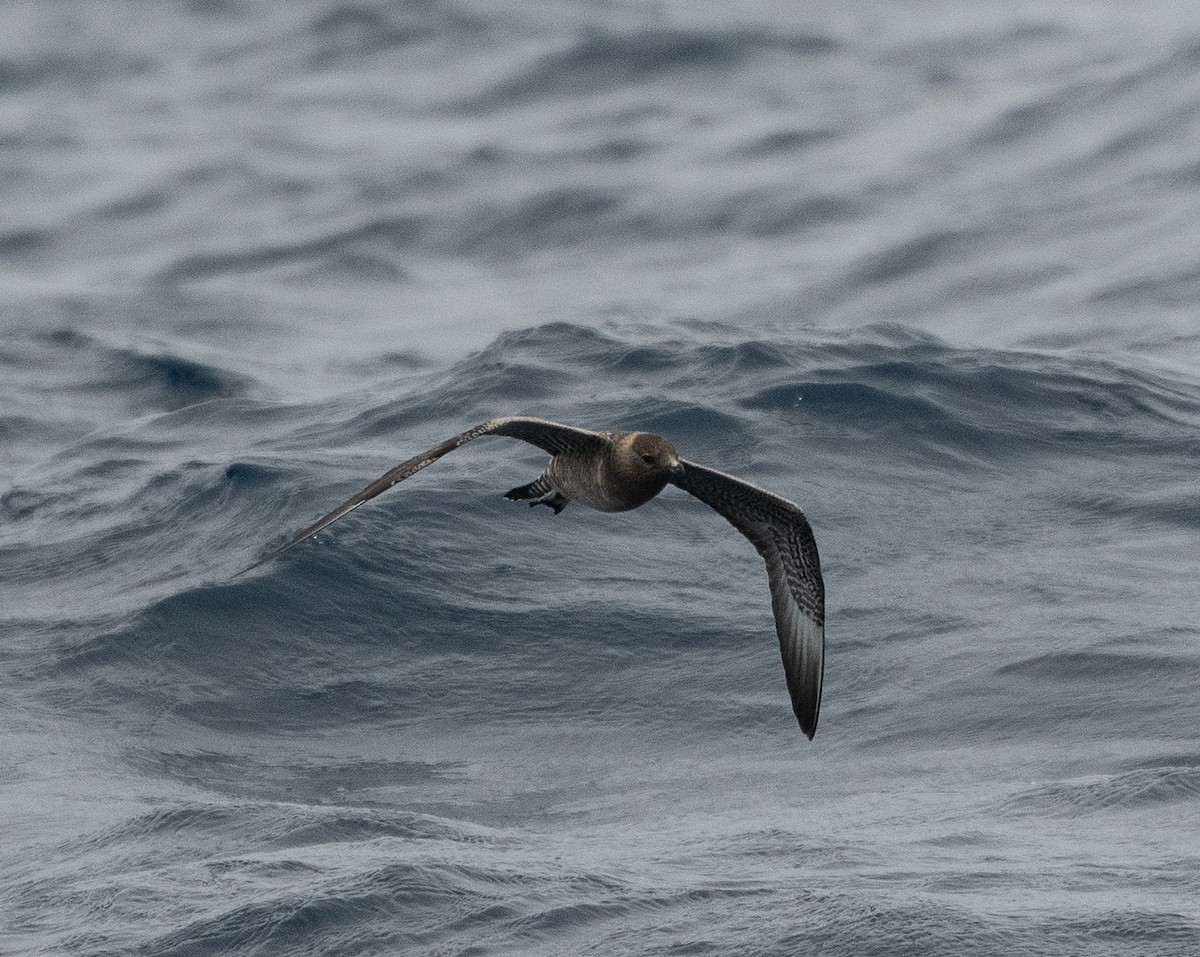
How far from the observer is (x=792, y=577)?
10844mm

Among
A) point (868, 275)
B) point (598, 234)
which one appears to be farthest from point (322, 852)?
point (598, 234)

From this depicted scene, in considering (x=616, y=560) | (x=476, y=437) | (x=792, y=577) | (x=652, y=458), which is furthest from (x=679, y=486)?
(x=616, y=560)

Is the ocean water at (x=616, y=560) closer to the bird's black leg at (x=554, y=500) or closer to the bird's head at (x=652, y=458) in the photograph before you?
the bird's black leg at (x=554, y=500)

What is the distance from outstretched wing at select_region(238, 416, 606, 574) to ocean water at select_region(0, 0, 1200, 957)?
2.86m

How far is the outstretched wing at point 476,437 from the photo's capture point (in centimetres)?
841

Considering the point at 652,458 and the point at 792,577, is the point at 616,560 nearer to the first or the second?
the point at 792,577

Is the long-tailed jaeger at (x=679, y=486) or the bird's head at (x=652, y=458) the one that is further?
the bird's head at (x=652, y=458)

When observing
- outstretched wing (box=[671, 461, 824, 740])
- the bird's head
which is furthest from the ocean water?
the bird's head

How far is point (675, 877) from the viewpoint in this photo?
11.6 metres

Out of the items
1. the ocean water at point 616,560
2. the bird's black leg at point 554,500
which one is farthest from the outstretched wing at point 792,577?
the ocean water at point 616,560

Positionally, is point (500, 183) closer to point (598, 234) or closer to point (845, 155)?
point (598, 234)

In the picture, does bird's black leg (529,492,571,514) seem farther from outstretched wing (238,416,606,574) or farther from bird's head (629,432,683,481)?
bird's head (629,432,683,481)

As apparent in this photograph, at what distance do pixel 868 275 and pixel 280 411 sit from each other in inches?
354

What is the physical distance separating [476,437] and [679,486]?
5.33 ft
